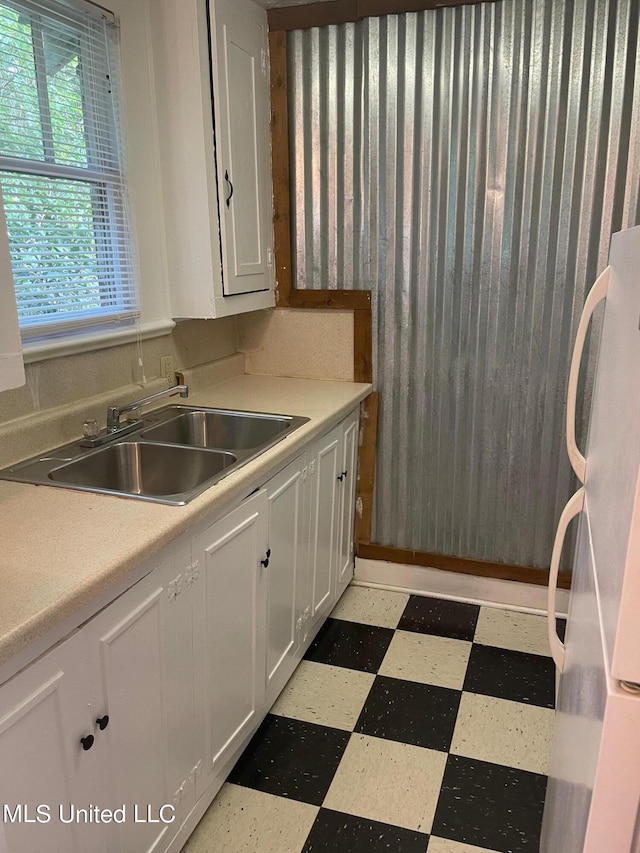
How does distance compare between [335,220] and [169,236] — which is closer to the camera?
[169,236]

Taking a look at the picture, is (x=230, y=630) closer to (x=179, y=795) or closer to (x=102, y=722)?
(x=179, y=795)

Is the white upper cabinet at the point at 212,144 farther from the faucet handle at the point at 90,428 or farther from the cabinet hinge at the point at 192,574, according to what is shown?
the cabinet hinge at the point at 192,574

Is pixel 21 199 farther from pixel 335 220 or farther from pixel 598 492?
pixel 598 492

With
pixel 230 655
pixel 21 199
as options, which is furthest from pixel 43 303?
pixel 230 655

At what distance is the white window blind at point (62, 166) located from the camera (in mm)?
1783

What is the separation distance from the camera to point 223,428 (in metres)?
2.34

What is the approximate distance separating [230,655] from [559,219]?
1848mm

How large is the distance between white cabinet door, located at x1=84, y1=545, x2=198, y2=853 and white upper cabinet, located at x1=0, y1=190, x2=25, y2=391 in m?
0.47

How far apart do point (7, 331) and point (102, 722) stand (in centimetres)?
76

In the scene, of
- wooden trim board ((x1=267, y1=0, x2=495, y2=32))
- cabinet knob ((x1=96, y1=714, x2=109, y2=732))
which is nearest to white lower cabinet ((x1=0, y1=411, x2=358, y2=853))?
cabinet knob ((x1=96, y1=714, x2=109, y2=732))

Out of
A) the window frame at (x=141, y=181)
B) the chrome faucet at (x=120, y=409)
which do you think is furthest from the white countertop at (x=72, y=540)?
the window frame at (x=141, y=181)

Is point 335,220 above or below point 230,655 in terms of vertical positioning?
above

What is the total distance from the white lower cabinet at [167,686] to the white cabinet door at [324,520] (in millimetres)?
13

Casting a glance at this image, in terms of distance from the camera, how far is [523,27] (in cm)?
230
